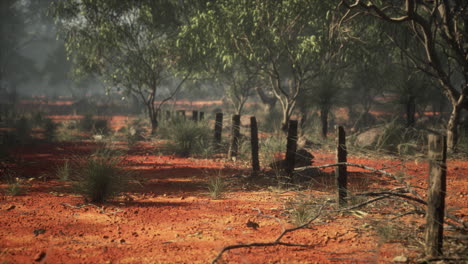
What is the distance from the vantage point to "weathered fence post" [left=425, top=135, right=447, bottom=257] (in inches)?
127

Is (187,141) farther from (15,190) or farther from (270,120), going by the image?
(270,120)

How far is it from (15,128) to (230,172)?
1040cm

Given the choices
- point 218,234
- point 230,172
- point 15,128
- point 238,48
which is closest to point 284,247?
point 218,234

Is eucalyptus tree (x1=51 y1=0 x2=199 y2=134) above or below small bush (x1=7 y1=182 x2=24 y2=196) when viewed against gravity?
above

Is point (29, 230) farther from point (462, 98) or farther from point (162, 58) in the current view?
point (162, 58)

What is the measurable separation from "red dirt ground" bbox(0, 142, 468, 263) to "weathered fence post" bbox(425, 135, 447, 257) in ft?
0.86

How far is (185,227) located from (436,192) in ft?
10.0

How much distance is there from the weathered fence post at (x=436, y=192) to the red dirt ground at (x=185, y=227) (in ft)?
0.86

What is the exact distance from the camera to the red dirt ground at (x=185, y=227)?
3635 mm

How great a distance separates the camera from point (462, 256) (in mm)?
3316

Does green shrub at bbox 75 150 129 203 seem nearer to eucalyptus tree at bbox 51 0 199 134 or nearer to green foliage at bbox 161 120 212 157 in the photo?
green foliage at bbox 161 120 212 157

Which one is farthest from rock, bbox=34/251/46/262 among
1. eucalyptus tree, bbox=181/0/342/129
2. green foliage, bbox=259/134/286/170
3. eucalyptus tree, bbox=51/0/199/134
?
eucalyptus tree, bbox=51/0/199/134

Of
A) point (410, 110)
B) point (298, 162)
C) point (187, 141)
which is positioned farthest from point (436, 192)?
point (410, 110)

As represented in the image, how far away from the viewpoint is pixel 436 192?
325cm
